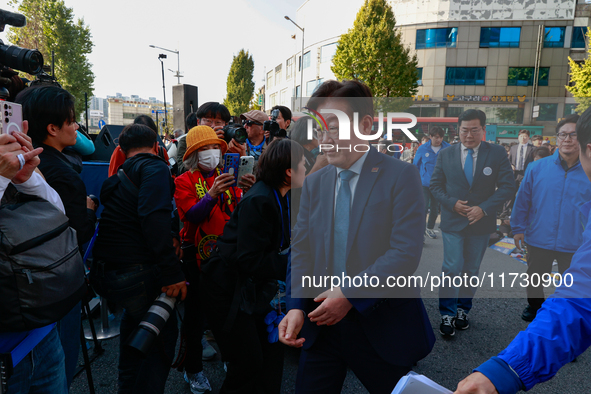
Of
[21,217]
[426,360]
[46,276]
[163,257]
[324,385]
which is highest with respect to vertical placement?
[21,217]

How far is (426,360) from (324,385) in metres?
1.61

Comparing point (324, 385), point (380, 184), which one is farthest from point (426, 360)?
point (380, 184)

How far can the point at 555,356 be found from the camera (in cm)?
100

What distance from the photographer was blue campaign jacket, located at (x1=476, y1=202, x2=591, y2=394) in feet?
3.19

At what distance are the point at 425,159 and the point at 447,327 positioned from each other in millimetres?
2103

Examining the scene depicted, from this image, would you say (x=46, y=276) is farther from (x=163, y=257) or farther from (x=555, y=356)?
(x=555, y=356)

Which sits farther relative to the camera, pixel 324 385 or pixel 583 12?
pixel 583 12

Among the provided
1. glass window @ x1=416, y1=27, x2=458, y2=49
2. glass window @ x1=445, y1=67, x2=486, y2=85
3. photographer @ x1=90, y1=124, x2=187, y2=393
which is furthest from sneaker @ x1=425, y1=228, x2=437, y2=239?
glass window @ x1=416, y1=27, x2=458, y2=49

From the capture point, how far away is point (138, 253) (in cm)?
205

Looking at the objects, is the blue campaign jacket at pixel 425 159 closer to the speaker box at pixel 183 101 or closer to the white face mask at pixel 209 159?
the white face mask at pixel 209 159

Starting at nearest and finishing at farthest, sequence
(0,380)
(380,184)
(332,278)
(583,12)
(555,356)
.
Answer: (555,356)
(0,380)
(380,184)
(332,278)
(583,12)

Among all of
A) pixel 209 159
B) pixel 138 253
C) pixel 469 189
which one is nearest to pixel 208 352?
pixel 138 253

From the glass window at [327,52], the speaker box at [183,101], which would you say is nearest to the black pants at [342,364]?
the speaker box at [183,101]

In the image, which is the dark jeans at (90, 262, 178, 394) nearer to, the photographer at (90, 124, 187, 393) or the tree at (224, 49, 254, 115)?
the photographer at (90, 124, 187, 393)
